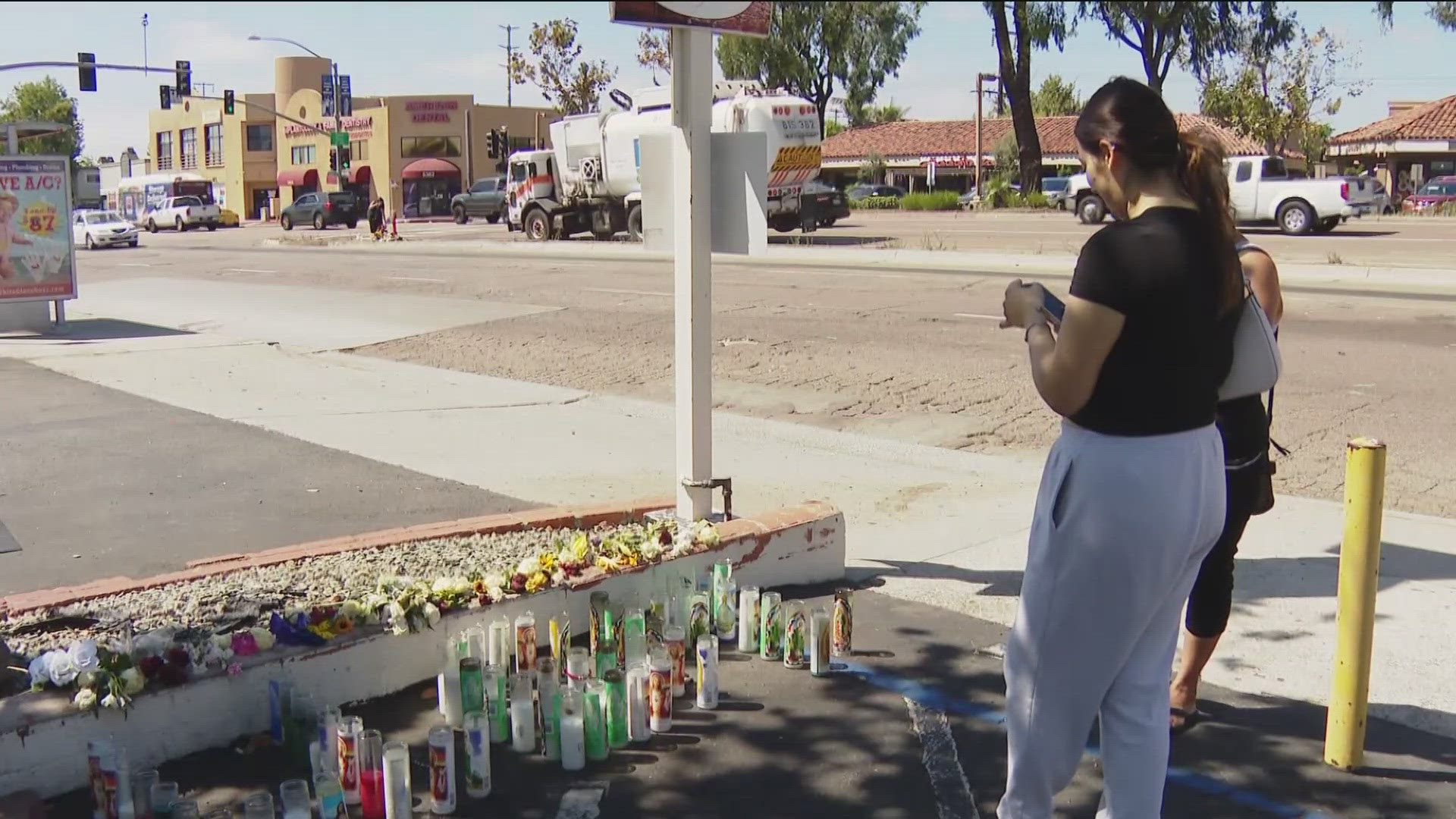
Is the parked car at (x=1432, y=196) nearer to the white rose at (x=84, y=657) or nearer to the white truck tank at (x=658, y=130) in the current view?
the white truck tank at (x=658, y=130)

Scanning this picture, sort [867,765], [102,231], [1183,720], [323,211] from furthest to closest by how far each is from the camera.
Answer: [323,211]
[102,231]
[1183,720]
[867,765]

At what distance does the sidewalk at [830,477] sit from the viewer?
496 centimetres

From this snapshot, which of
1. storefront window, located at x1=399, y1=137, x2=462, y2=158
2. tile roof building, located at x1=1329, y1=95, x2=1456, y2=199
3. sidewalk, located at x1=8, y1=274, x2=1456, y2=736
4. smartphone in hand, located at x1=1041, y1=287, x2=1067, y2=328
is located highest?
storefront window, located at x1=399, y1=137, x2=462, y2=158

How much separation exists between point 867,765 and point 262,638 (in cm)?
191

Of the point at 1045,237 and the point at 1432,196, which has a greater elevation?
the point at 1432,196

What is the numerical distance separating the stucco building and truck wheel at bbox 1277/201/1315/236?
41.2 metres

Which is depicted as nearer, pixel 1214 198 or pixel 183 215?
pixel 1214 198

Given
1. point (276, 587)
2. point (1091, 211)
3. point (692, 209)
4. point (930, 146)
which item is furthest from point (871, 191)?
point (276, 587)

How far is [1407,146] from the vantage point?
51375mm

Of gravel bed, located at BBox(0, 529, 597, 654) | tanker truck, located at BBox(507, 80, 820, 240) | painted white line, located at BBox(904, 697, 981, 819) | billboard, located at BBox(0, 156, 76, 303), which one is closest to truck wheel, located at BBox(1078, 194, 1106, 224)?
tanker truck, located at BBox(507, 80, 820, 240)

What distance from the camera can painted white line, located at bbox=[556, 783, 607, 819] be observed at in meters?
3.66

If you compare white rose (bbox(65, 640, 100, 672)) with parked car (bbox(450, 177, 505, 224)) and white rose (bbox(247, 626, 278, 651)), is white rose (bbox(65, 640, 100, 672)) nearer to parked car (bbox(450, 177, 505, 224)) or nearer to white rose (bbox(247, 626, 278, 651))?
white rose (bbox(247, 626, 278, 651))

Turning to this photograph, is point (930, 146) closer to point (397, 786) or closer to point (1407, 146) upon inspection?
point (1407, 146)

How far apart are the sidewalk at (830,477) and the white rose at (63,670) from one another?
3.13m
